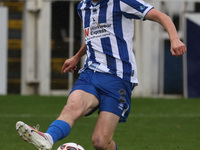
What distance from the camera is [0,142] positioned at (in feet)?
27.0

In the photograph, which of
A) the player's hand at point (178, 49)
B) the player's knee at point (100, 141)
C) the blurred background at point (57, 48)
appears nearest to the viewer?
the player's hand at point (178, 49)

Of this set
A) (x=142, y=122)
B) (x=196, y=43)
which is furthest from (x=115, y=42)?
(x=196, y=43)

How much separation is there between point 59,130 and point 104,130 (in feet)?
1.79

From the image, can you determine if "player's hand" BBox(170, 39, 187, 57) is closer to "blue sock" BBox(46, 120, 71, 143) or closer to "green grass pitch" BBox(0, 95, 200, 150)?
"blue sock" BBox(46, 120, 71, 143)

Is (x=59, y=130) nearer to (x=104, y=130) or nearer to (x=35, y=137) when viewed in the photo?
(x=35, y=137)

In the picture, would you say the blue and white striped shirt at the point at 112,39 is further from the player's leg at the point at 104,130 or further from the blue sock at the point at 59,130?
the blue sock at the point at 59,130

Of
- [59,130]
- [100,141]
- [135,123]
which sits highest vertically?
[59,130]

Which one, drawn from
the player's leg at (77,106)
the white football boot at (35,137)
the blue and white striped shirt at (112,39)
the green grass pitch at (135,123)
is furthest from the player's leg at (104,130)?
the green grass pitch at (135,123)

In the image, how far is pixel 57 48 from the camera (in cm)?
1905

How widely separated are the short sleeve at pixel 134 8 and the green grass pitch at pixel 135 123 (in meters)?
2.81

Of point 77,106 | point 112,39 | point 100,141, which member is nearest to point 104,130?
point 100,141

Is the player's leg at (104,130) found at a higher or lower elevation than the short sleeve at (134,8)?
lower

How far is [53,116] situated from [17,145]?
3.80m

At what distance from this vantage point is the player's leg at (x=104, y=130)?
17.1 feet
